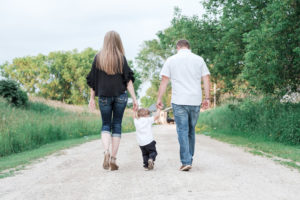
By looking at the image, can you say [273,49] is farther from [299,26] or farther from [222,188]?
[222,188]

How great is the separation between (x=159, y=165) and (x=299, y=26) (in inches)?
310

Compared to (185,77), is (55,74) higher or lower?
higher

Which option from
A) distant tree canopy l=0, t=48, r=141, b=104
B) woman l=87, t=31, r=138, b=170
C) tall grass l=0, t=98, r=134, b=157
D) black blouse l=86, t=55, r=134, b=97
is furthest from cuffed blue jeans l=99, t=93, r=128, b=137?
distant tree canopy l=0, t=48, r=141, b=104

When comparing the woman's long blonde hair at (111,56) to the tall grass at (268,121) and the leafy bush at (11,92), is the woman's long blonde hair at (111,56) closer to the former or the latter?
the tall grass at (268,121)

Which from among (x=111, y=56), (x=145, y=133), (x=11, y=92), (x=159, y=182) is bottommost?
(x=159, y=182)

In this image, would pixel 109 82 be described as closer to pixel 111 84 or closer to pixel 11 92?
pixel 111 84

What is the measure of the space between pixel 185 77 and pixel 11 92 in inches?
878

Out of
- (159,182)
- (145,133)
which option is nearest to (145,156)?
(145,133)

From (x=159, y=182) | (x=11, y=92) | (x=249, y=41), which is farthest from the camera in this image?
(x=11, y=92)

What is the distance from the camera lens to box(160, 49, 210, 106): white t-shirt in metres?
6.11

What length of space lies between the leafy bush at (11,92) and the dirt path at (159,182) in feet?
64.8

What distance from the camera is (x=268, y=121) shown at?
14.1 metres

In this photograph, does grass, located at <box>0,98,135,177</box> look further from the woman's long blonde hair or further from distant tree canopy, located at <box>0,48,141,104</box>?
distant tree canopy, located at <box>0,48,141,104</box>

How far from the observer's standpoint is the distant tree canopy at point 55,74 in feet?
197
